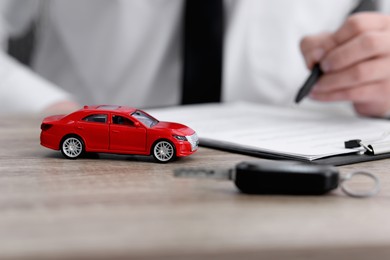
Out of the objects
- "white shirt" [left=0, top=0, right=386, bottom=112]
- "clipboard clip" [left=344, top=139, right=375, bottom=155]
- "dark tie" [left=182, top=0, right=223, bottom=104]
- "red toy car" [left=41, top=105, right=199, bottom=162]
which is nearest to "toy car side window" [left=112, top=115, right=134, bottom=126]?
"red toy car" [left=41, top=105, right=199, bottom=162]

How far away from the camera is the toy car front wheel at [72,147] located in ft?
1.88

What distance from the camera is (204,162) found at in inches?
23.4

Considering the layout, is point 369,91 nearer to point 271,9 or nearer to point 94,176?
point 271,9

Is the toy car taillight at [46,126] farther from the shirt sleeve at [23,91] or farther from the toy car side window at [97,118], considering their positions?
the shirt sleeve at [23,91]

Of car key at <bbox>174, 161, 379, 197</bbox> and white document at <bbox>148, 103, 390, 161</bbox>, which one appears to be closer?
car key at <bbox>174, 161, 379, 197</bbox>

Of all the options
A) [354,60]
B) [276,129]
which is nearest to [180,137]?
[276,129]

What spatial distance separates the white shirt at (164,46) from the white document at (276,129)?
321 millimetres

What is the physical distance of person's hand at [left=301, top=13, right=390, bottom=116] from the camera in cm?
Result: 91

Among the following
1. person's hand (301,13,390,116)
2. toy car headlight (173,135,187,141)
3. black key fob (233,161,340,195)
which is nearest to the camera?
black key fob (233,161,340,195)

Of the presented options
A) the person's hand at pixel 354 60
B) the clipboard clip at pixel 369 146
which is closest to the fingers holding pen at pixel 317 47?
the person's hand at pixel 354 60

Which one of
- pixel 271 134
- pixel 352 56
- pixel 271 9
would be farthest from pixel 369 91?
pixel 271 9

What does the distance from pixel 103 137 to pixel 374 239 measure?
10.8 inches

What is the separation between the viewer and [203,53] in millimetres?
1179

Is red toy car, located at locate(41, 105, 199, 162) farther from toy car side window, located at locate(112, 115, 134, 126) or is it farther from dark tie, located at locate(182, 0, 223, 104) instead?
A: dark tie, located at locate(182, 0, 223, 104)
